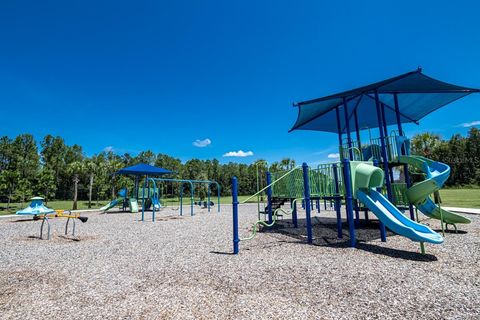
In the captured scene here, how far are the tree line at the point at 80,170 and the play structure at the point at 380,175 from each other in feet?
70.2

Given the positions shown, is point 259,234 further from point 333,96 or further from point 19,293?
point 19,293

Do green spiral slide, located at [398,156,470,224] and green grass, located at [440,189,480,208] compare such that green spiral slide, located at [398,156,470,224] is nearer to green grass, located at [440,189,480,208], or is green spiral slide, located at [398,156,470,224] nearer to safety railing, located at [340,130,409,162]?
safety railing, located at [340,130,409,162]

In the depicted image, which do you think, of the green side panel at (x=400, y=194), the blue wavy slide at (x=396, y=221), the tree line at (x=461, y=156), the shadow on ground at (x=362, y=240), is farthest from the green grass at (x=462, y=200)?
the tree line at (x=461, y=156)

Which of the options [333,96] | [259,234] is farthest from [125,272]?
[333,96]

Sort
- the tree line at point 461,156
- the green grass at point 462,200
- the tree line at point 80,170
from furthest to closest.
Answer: the tree line at point 461,156 < the tree line at point 80,170 < the green grass at point 462,200

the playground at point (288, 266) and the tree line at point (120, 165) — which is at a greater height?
the tree line at point (120, 165)

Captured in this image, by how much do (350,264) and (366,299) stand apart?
1.71 meters

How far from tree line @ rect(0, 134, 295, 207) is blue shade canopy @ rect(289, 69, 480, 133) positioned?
19.9m

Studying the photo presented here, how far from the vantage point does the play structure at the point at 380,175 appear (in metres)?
6.66

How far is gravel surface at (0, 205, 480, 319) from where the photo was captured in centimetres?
323

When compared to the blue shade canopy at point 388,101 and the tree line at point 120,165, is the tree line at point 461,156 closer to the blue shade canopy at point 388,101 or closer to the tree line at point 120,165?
the tree line at point 120,165

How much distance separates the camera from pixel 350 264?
5.07 meters

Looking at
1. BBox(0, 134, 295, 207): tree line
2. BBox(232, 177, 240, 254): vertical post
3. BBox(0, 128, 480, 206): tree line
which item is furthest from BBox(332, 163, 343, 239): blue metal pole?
BBox(0, 128, 480, 206): tree line

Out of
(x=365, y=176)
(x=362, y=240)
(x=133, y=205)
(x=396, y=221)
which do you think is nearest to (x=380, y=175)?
(x=365, y=176)
